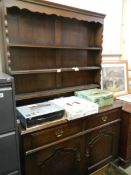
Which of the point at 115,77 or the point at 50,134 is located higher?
the point at 115,77

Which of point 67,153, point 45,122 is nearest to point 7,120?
point 45,122

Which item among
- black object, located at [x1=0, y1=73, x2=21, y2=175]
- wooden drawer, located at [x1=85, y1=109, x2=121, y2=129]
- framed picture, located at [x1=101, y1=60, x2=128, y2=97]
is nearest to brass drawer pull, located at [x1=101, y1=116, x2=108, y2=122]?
wooden drawer, located at [x1=85, y1=109, x2=121, y2=129]

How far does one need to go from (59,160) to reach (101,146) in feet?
1.82

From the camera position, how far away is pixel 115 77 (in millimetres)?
2297

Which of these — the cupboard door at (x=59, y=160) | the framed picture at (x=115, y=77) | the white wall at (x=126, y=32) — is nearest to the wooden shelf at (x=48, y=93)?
the framed picture at (x=115, y=77)

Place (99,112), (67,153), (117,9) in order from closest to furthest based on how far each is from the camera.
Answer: (67,153)
(99,112)
(117,9)

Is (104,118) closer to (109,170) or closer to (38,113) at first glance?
(109,170)

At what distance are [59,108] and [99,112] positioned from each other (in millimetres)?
456

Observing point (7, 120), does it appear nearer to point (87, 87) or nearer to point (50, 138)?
point (50, 138)

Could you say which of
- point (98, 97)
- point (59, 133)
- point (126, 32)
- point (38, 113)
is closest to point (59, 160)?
point (59, 133)

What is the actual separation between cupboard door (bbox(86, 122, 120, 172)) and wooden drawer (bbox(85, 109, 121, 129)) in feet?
0.27

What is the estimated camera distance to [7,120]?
3.46 ft

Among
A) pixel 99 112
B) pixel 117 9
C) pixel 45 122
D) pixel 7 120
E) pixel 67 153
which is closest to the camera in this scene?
pixel 7 120

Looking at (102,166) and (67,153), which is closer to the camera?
(67,153)
